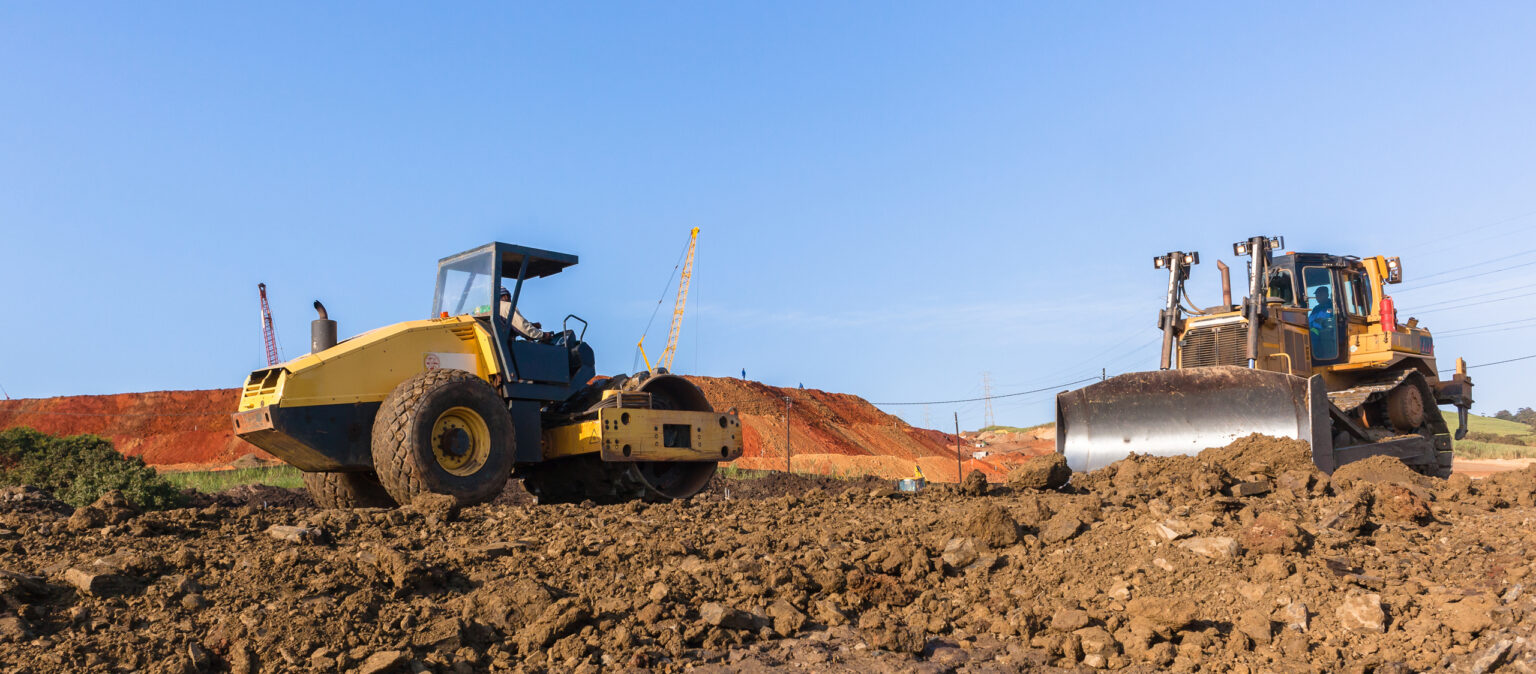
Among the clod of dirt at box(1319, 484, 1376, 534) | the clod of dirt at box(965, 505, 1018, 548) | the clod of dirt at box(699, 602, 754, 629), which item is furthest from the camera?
the clod of dirt at box(1319, 484, 1376, 534)

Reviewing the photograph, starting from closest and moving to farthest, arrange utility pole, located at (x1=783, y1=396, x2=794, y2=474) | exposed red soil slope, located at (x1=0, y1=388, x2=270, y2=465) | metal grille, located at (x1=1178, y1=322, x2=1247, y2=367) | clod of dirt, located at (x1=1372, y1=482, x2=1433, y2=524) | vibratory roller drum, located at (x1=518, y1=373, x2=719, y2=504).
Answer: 1. clod of dirt, located at (x1=1372, y1=482, x2=1433, y2=524)
2. vibratory roller drum, located at (x1=518, y1=373, x2=719, y2=504)
3. metal grille, located at (x1=1178, y1=322, x2=1247, y2=367)
4. utility pole, located at (x1=783, y1=396, x2=794, y2=474)
5. exposed red soil slope, located at (x1=0, y1=388, x2=270, y2=465)

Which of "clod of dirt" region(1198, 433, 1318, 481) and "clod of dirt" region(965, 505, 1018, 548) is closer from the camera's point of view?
"clod of dirt" region(965, 505, 1018, 548)

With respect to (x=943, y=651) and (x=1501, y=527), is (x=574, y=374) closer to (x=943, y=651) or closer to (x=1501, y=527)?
(x=943, y=651)

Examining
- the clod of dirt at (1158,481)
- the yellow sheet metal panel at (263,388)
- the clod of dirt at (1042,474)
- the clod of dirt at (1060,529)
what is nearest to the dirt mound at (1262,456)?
the clod of dirt at (1158,481)

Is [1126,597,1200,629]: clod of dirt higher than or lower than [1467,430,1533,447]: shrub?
lower

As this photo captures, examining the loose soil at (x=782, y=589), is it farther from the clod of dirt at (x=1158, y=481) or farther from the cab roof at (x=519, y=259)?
Answer: the cab roof at (x=519, y=259)

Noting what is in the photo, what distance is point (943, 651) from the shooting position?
16.8 ft

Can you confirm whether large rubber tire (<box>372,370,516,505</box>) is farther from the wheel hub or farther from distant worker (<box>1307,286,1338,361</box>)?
distant worker (<box>1307,286,1338,361</box>)

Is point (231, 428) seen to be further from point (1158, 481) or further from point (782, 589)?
point (782, 589)

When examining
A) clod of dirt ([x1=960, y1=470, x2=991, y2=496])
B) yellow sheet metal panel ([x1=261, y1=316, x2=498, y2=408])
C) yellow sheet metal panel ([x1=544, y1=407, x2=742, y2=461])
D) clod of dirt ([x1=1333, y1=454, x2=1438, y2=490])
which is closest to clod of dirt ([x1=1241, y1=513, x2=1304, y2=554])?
clod of dirt ([x1=960, y1=470, x2=991, y2=496])

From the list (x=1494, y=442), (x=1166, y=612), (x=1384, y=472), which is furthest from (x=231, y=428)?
(x=1494, y=442)

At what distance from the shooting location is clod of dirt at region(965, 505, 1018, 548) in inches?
260

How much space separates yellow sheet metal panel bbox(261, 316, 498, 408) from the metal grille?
7.80 m

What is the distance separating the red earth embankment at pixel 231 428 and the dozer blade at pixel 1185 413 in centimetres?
2000
